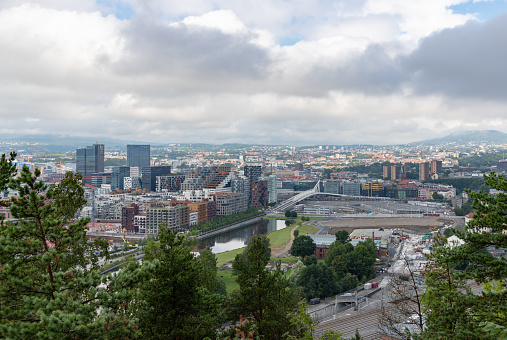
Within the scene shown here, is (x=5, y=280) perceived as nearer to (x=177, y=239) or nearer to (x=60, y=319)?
(x=60, y=319)

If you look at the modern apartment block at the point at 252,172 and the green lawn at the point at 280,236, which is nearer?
the green lawn at the point at 280,236

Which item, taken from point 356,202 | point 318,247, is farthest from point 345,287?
point 356,202

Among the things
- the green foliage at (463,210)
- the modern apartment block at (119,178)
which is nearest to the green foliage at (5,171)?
the green foliage at (463,210)

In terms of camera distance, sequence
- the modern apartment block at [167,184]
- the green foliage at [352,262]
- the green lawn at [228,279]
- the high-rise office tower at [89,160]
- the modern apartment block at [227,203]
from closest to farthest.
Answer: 1. the green lawn at [228,279]
2. the green foliage at [352,262]
3. the modern apartment block at [227,203]
4. the modern apartment block at [167,184]
5. the high-rise office tower at [89,160]

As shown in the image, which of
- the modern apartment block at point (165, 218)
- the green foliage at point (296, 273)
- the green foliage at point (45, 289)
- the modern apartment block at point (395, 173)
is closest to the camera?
the green foliage at point (45, 289)

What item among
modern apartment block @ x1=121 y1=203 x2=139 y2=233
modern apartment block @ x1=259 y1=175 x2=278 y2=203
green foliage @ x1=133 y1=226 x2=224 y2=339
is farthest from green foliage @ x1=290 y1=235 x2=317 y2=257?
modern apartment block @ x1=259 y1=175 x2=278 y2=203

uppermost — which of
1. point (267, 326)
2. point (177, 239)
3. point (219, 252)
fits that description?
point (177, 239)

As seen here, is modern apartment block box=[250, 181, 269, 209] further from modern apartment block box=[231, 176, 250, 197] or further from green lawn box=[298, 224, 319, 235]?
green lawn box=[298, 224, 319, 235]

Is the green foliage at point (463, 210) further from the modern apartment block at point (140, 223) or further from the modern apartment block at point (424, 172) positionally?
the modern apartment block at point (140, 223)
